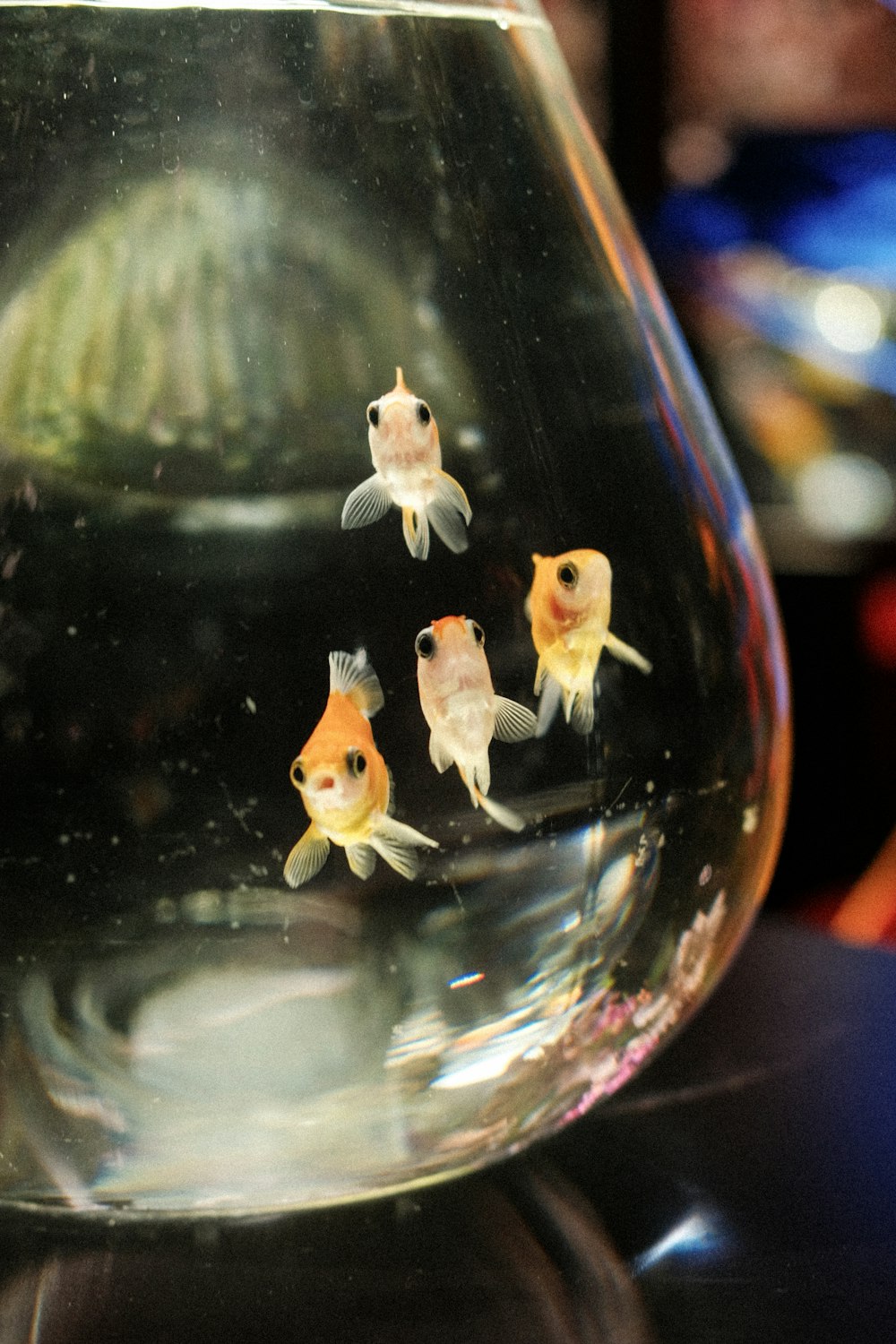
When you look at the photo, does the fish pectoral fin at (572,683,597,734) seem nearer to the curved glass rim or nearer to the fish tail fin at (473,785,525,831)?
the fish tail fin at (473,785,525,831)

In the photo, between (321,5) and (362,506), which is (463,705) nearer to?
(362,506)

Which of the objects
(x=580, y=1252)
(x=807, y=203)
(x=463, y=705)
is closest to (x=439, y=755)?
(x=463, y=705)

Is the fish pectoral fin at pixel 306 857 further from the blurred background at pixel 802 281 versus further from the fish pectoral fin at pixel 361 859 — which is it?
the blurred background at pixel 802 281

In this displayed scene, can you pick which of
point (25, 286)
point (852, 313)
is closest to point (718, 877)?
point (25, 286)

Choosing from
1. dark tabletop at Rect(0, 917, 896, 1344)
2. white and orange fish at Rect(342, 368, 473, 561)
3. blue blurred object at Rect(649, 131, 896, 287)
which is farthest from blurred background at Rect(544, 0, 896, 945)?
white and orange fish at Rect(342, 368, 473, 561)

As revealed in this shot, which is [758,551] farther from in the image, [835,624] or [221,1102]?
[835,624]

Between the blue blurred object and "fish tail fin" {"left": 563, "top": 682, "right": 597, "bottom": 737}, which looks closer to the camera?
"fish tail fin" {"left": 563, "top": 682, "right": 597, "bottom": 737}
